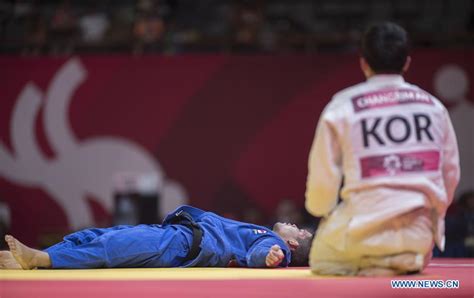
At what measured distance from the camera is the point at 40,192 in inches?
420

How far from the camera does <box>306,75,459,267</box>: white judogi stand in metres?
3.66

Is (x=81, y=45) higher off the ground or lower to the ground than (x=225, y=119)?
higher

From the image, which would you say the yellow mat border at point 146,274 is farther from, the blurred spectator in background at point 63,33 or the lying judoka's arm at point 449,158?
the blurred spectator in background at point 63,33

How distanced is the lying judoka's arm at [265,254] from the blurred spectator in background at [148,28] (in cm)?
650

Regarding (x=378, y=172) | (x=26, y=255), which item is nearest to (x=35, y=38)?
(x=26, y=255)

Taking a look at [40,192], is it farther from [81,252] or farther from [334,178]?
[334,178]

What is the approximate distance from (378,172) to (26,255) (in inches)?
75.8

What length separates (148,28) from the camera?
36.2 ft

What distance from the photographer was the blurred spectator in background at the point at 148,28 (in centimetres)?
1086

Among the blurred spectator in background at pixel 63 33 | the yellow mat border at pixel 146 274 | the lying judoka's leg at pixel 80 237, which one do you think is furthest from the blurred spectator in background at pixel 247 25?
the yellow mat border at pixel 146 274

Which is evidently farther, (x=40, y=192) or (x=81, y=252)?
(x=40, y=192)

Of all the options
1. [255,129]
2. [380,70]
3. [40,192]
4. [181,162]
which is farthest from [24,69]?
[380,70]

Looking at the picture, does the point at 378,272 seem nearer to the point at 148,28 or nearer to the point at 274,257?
the point at 274,257

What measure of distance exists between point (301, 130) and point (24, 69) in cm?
376
